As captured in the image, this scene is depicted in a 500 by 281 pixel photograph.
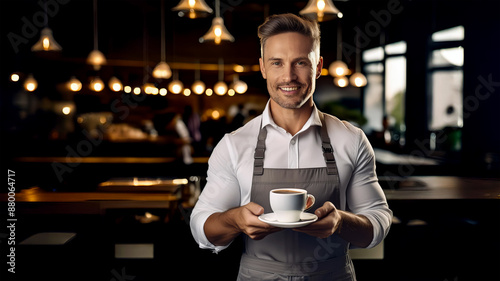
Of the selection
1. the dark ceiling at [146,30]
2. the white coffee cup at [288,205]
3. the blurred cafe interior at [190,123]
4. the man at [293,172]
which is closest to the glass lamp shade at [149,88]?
the blurred cafe interior at [190,123]

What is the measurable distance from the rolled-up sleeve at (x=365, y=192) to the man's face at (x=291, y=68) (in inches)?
12.8

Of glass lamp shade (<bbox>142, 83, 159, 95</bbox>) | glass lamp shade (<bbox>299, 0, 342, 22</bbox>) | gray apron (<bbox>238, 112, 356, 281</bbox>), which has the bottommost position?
gray apron (<bbox>238, 112, 356, 281</bbox>)

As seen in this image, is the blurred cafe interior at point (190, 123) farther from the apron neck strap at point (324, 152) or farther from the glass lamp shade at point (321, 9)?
the apron neck strap at point (324, 152)

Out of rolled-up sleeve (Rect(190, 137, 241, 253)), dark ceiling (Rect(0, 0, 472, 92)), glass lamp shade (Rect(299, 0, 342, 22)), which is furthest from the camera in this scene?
dark ceiling (Rect(0, 0, 472, 92))

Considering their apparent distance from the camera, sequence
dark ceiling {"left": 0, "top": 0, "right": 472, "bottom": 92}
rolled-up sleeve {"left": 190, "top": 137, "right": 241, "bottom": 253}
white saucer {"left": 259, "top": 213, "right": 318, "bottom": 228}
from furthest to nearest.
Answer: dark ceiling {"left": 0, "top": 0, "right": 472, "bottom": 92} → rolled-up sleeve {"left": 190, "top": 137, "right": 241, "bottom": 253} → white saucer {"left": 259, "top": 213, "right": 318, "bottom": 228}

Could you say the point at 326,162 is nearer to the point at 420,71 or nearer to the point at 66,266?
the point at 66,266

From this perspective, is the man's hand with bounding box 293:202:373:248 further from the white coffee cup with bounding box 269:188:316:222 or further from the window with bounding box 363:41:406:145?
the window with bounding box 363:41:406:145

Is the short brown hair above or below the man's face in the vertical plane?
above

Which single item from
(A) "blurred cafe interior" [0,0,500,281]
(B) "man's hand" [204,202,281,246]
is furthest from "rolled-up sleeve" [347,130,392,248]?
(A) "blurred cafe interior" [0,0,500,281]

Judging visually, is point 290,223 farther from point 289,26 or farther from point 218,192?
point 289,26

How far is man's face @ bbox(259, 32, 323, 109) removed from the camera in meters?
1.53

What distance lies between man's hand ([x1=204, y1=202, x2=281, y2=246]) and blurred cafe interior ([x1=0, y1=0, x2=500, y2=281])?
5.55 feet

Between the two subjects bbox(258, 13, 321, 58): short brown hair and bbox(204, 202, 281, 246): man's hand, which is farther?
bbox(258, 13, 321, 58): short brown hair

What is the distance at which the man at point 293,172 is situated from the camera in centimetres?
155
